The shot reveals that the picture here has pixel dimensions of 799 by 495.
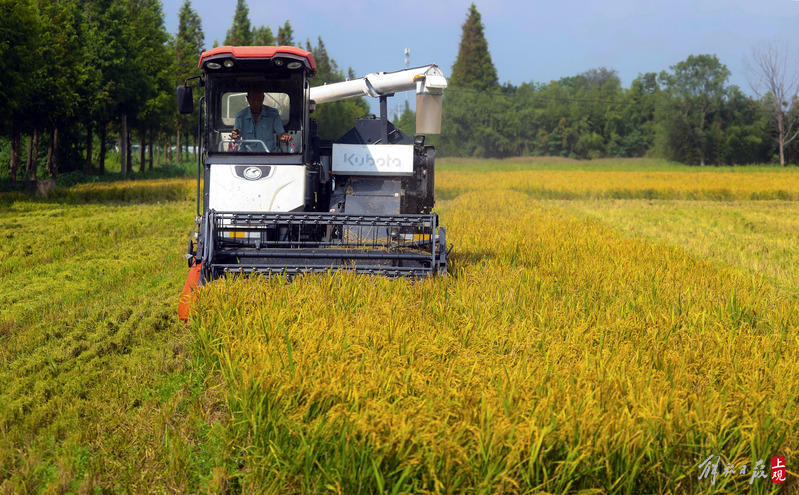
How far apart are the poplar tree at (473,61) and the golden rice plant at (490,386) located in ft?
319

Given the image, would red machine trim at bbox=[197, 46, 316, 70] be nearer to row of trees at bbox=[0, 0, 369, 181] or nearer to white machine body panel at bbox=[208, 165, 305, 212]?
white machine body panel at bbox=[208, 165, 305, 212]

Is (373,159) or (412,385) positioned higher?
(373,159)

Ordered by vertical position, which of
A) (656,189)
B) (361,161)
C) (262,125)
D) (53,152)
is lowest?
(656,189)

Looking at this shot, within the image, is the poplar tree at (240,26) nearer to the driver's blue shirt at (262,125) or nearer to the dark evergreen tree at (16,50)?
the dark evergreen tree at (16,50)

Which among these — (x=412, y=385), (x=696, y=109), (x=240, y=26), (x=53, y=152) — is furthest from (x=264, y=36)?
(x=412, y=385)

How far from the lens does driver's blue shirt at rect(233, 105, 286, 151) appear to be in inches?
316

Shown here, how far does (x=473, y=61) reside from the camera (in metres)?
104

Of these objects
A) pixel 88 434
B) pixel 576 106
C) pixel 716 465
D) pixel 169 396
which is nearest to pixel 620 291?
pixel 716 465

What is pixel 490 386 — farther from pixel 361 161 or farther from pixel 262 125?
pixel 361 161

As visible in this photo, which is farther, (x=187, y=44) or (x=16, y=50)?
(x=187, y=44)

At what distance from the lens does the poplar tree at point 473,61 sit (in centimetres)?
10175

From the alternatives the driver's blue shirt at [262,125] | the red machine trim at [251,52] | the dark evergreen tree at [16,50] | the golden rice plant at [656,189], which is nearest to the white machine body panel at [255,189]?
the driver's blue shirt at [262,125]

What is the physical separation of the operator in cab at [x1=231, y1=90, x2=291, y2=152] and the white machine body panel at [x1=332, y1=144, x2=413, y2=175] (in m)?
1.10

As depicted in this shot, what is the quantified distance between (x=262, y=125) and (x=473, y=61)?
100280 mm
